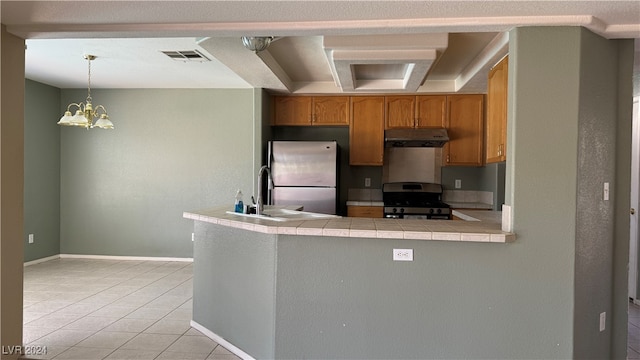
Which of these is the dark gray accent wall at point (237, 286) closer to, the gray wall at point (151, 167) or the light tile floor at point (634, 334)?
the gray wall at point (151, 167)

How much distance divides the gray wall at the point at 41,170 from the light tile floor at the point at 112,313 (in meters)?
0.43

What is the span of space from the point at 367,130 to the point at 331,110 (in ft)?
1.83

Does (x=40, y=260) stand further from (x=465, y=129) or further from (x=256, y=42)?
(x=465, y=129)

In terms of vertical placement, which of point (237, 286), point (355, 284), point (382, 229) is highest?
point (382, 229)

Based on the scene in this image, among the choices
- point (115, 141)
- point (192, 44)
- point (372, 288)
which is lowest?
point (372, 288)

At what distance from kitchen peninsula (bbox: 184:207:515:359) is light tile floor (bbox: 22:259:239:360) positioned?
25.0 inches

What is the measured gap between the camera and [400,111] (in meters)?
5.33

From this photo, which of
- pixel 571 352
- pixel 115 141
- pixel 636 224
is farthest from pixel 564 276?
pixel 115 141

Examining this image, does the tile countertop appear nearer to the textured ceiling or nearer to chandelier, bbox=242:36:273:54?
the textured ceiling

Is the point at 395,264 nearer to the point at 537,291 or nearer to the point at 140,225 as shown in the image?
the point at 537,291

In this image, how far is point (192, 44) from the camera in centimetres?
357

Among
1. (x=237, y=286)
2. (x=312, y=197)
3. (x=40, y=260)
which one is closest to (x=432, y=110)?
(x=312, y=197)

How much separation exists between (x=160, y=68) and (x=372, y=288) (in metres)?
3.51

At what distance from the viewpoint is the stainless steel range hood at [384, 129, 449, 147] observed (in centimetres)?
500
